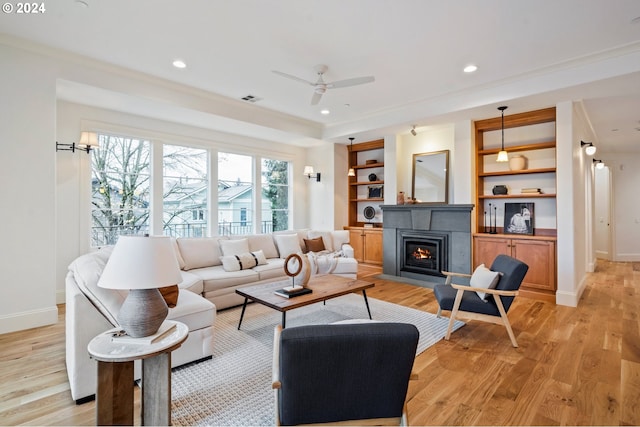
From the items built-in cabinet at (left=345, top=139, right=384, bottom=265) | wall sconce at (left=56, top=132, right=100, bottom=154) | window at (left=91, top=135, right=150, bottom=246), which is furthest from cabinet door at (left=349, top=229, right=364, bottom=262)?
wall sconce at (left=56, top=132, right=100, bottom=154)

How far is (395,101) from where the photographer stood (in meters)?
5.14

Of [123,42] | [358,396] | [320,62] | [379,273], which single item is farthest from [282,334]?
[379,273]

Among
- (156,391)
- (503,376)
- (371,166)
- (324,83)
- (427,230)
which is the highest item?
(324,83)

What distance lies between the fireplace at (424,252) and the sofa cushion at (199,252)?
3.43 m

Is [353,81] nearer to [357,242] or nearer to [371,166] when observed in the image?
[371,166]

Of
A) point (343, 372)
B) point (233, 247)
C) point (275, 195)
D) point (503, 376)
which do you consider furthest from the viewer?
point (275, 195)

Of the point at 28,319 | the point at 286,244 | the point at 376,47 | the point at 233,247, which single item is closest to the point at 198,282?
the point at 233,247

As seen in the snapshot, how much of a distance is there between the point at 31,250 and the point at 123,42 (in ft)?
8.15

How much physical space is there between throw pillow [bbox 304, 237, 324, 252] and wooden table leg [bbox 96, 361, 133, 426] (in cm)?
406

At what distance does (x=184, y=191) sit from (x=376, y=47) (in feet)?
13.7

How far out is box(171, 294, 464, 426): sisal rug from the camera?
198cm

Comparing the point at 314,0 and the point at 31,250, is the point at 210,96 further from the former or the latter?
the point at 31,250

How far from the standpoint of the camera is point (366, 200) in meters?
7.13

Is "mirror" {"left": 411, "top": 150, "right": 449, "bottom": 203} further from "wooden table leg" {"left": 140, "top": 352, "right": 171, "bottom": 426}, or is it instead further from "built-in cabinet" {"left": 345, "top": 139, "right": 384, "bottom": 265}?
"wooden table leg" {"left": 140, "top": 352, "right": 171, "bottom": 426}
